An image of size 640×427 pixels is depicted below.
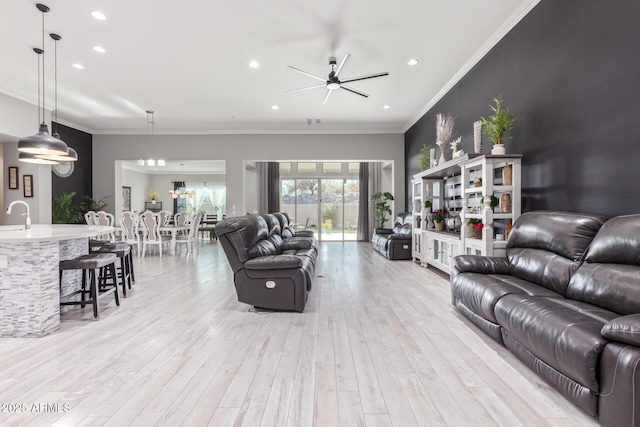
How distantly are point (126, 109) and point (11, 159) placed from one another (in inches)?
98.6

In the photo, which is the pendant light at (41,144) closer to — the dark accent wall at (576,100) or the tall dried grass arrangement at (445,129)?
the tall dried grass arrangement at (445,129)

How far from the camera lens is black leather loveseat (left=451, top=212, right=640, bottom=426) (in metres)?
1.44

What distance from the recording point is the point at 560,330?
1.70 metres

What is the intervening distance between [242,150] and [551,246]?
7.59 metres

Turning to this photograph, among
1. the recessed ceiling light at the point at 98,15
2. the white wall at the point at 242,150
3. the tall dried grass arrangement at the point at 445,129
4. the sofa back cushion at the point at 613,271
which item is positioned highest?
the recessed ceiling light at the point at 98,15

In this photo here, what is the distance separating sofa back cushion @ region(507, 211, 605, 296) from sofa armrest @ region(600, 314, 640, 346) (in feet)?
3.27

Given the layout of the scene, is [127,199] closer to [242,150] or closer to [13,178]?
[13,178]

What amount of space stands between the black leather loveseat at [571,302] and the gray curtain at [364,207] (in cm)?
725

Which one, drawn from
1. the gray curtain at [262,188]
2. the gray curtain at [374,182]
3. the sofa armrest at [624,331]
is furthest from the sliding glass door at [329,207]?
the sofa armrest at [624,331]

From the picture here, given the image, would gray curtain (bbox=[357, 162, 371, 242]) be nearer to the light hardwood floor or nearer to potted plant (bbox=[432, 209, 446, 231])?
potted plant (bbox=[432, 209, 446, 231])

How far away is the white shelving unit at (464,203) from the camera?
353 cm

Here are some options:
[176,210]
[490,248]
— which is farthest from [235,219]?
[176,210]

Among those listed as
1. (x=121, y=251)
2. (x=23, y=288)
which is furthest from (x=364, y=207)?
(x=23, y=288)

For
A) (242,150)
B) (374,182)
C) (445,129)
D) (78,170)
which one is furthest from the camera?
(374,182)
